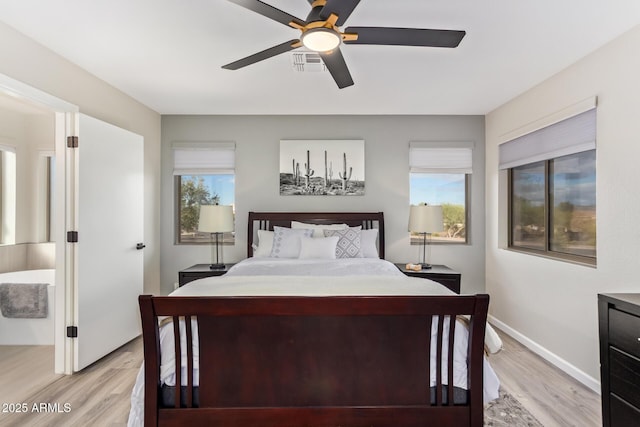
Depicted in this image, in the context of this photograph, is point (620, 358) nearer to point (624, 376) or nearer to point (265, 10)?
point (624, 376)

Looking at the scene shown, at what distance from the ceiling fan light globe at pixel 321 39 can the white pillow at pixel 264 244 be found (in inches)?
96.6

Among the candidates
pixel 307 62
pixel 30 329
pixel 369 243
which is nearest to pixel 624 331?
pixel 369 243

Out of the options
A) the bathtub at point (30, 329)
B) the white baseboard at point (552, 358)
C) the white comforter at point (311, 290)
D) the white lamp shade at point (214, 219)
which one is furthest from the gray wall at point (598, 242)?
the bathtub at point (30, 329)

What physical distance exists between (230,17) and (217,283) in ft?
5.74

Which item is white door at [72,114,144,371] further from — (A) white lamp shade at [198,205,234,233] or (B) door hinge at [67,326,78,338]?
(A) white lamp shade at [198,205,234,233]

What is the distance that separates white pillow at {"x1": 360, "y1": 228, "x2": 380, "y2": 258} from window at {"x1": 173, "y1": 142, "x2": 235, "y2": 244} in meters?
1.75

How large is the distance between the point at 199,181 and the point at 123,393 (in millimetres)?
2756

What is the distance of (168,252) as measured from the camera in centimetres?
464

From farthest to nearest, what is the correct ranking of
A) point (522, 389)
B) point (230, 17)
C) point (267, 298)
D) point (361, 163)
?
point (361, 163) → point (522, 389) → point (230, 17) → point (267, 298)

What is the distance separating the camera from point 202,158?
4.64m

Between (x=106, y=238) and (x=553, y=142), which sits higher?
(x=553, y=142)

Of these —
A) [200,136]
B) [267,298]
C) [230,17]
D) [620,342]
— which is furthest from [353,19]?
[200,136]

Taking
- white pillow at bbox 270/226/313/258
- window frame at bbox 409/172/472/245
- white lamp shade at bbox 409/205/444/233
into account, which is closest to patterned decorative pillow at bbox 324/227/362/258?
white pillow at bbox 270/226/313/258

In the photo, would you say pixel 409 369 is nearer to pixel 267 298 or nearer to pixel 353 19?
pixel 267 298
